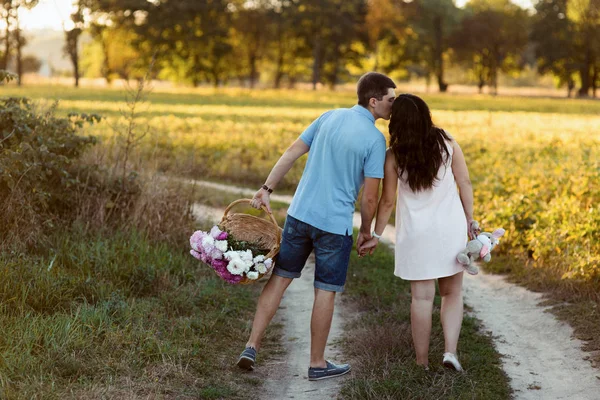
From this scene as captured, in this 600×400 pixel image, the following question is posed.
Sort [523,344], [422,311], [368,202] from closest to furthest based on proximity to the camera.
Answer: [368,202], [422,311], [523,344]

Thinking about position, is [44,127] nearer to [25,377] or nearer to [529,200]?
[25,377]

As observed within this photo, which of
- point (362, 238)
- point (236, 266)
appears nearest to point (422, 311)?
point (362, 238)

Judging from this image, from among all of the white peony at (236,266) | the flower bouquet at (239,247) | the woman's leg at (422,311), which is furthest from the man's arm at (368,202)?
the white peony at (236,266)

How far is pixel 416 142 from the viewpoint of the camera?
5.06 meters

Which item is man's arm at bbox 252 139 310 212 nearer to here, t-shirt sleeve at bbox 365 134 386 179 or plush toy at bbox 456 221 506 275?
t-shirt sleeve at bbox 365 134 386 179

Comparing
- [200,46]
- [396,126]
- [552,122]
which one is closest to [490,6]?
[200,46]

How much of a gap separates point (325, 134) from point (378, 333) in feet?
6.37

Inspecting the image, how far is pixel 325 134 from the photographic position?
200 inches

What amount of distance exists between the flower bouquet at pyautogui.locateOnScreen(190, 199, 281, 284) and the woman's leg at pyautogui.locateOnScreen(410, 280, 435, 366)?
3.42ft

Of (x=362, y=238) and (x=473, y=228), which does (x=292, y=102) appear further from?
(x=362, y=238)

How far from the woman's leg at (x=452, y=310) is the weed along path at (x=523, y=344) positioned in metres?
0.55

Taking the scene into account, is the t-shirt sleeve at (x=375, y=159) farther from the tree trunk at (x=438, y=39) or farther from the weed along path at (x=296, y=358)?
the tree trunk at (x=438, y=39)

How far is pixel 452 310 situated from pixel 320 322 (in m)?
0.98

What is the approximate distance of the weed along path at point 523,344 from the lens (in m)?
5.44
